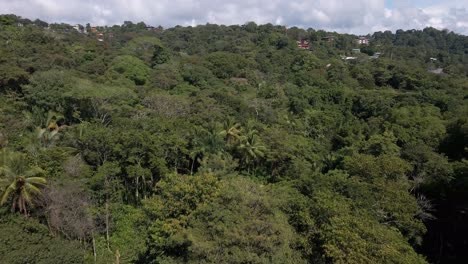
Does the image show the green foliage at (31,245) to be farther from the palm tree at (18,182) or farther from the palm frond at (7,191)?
the palm frond at (7,191)

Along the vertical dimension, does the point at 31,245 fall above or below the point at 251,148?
below

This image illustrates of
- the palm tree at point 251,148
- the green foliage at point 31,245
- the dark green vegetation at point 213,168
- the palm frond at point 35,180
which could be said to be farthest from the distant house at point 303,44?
the green foliage at point 31,245

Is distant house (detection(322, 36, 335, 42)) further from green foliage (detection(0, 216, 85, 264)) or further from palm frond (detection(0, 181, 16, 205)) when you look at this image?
palm frond (detection(0, 181, 16, 205))

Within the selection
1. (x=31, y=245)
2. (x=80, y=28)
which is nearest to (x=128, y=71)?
(x=31, y=245)

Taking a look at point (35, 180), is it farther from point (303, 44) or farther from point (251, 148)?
point (303, 44)

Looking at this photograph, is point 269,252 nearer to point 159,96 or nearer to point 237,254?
point 237,254

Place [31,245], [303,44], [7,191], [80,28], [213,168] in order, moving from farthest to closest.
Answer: [80,28]
[303,44]
[213,168]
[7,191]
[31,245]

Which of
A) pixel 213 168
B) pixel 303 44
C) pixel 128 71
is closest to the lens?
pixel 213 168

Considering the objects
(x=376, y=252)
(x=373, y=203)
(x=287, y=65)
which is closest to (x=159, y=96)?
(x=373, y=203)
